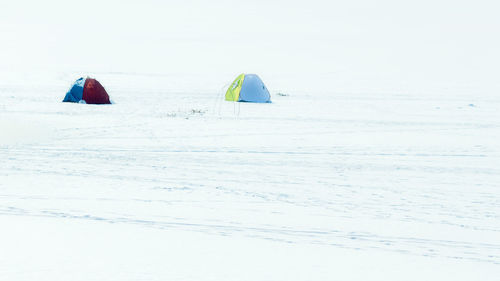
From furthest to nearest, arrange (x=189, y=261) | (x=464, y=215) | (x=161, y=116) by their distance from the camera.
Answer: (x=161, y=116)
(x=464, y=215)
(x=189, y=261)

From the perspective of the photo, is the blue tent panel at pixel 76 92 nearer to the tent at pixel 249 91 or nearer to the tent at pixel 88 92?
the tent at pixel 88 92

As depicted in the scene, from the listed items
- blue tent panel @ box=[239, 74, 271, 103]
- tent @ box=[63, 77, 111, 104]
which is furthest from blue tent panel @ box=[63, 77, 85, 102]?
blue tent panel @ box=[239, 74, 271, 103]

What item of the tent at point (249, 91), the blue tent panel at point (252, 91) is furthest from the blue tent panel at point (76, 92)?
the blue tent panel at point (252, 91)

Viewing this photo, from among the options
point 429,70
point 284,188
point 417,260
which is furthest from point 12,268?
point 429,70

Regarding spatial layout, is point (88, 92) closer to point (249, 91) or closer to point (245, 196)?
point (249, 91)

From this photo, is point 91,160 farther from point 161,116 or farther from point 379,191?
point 161,116

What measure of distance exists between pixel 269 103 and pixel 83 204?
46.2 ft

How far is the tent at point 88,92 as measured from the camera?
18781mm

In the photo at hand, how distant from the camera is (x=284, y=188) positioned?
7.61 meters

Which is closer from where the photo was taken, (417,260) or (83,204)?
(417,260)

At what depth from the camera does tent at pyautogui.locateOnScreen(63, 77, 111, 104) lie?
1878 cm

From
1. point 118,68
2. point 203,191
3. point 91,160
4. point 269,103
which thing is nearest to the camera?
point 203,191

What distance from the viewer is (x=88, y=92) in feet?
61.6

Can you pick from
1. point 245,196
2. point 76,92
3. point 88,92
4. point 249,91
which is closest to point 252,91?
point 249,91
